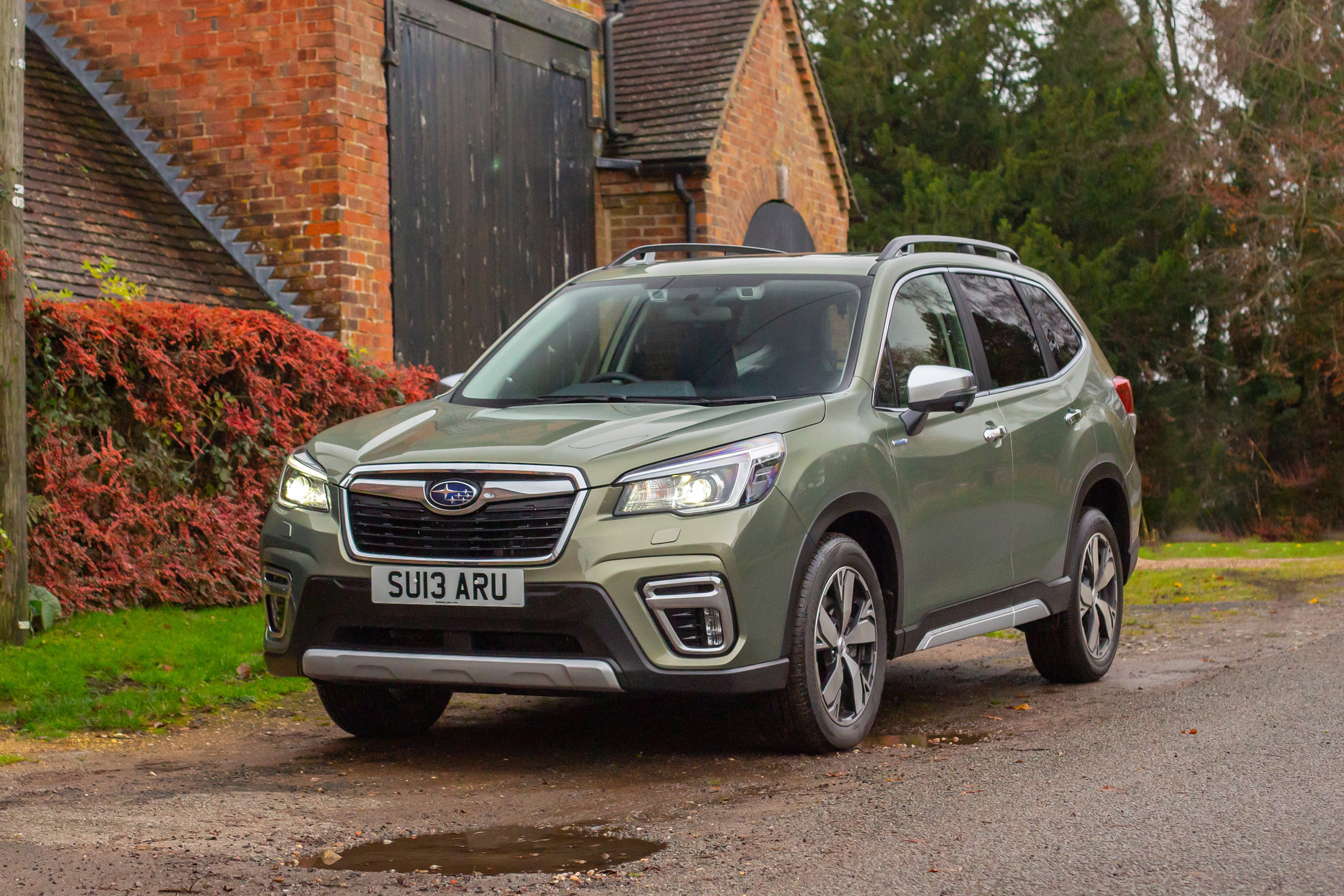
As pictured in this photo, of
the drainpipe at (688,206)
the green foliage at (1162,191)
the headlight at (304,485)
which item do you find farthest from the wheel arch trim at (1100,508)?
the green foliage at (1162,191)

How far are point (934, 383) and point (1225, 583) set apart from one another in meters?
8.14

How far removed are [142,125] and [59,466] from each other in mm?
6854

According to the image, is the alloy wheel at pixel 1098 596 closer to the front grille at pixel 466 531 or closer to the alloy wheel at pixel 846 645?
the alloy wheel at pixel 846 645

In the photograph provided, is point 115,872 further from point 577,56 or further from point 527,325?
point 577,56

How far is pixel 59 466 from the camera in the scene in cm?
878

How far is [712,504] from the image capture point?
5.49m

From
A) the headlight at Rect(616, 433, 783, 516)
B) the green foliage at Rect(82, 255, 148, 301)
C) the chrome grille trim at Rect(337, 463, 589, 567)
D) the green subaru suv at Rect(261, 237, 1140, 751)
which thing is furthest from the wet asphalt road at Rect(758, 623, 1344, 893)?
the green foliage at Rect(82, 255, 148, 301)

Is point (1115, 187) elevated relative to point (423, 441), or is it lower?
elevated

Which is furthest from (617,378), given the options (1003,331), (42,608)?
(42,608)

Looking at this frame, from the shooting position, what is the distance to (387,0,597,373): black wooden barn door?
1484cm

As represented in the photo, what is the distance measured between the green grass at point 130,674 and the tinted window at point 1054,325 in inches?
160

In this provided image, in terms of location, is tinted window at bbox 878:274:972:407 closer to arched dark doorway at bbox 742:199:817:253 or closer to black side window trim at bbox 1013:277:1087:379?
black side window trim at bbox 1013:277:1087:379

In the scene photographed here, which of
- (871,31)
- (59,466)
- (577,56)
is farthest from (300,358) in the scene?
(871,31)

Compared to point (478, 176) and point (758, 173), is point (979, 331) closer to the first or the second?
point (478, 176)
